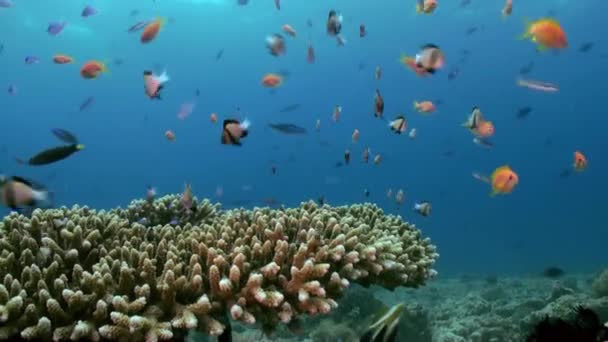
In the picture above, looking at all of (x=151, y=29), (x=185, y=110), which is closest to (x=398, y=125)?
(x=151, y=29)

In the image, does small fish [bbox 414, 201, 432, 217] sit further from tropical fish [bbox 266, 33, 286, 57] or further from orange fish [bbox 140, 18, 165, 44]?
orange fish [bbox 140, 18, 165, 44]

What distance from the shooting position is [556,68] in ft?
273

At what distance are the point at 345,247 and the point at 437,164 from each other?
157 meters

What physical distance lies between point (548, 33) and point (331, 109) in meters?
98.9

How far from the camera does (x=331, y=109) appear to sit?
106125mm

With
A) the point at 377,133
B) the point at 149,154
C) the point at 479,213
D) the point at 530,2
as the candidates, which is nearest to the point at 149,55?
the point at 530,2

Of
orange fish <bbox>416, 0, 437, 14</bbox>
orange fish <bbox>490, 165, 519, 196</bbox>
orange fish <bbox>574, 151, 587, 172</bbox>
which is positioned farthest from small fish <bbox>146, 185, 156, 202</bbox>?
orange fish <bbox>574, 151, 587, 172</bbox>

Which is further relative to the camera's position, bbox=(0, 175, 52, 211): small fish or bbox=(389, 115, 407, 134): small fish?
bbox=(389, 115, 407, 134): small fish

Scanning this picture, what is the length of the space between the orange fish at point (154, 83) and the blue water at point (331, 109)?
1424 millimetres

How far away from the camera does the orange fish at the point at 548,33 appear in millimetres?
7832

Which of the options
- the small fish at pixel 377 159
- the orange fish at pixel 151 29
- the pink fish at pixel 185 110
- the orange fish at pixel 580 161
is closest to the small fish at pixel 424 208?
the small fish at pixel 377 159

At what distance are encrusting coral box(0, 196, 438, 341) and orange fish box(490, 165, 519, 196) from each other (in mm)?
3147

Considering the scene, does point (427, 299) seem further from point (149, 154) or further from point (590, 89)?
point (149, 154)

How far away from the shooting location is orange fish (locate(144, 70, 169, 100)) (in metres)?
7.85
